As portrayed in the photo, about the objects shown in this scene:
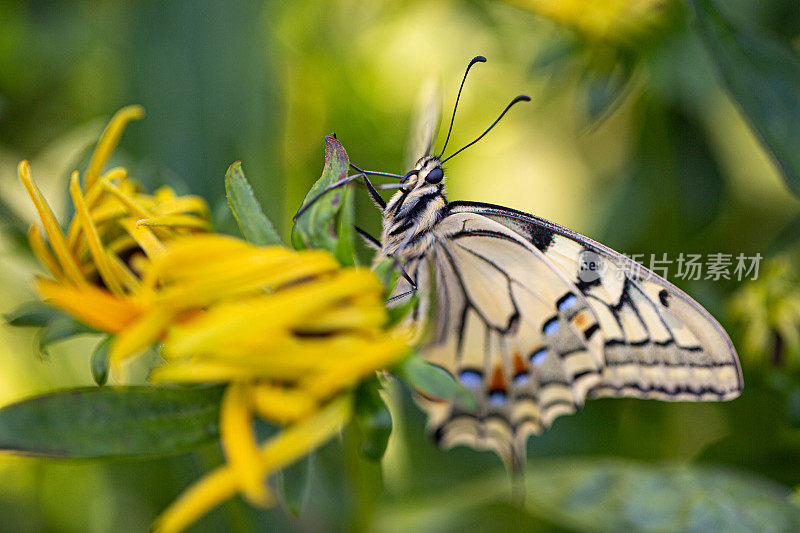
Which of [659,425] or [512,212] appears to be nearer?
[512,212]

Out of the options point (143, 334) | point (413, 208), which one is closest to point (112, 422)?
point (143, 334)

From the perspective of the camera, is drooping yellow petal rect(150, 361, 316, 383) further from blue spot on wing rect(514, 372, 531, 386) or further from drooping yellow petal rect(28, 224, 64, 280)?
blue spot on wing rect(514, 372, 531, 386)

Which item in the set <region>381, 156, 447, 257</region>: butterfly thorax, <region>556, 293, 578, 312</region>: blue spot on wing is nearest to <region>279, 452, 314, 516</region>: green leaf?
<region>381, 156, 447, 257</region>: butterfly thorax

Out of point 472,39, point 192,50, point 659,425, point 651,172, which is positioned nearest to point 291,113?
point 192,50

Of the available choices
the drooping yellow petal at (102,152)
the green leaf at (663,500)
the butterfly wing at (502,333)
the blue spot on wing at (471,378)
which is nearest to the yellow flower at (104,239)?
the drooping yellow petal at (102,152)

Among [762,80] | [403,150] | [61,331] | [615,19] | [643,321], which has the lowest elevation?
[61,331]

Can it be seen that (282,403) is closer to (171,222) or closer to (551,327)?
(171,222)

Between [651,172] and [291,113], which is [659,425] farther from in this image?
[291,113]
